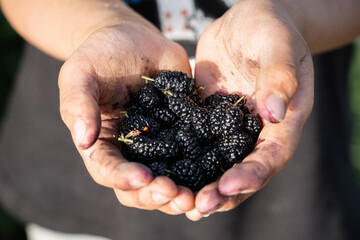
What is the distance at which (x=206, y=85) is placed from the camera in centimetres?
220

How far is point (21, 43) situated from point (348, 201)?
3895 mm

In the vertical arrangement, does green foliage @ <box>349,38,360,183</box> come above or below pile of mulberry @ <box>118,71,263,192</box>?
below

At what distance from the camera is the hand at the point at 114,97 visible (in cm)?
134

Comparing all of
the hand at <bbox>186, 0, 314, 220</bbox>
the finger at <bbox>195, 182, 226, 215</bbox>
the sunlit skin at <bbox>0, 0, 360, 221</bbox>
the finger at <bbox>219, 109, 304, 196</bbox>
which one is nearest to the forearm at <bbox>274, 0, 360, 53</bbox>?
the sunlit skin at <bbox>0, 0, 360, 221</bbox>

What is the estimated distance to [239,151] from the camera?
1.68 m

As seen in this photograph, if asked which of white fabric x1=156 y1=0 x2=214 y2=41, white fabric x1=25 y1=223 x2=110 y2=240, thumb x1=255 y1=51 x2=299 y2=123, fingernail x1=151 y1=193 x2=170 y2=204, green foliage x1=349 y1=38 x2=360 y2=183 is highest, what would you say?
thumb x1=255 y1=51 x2=299 y2=123

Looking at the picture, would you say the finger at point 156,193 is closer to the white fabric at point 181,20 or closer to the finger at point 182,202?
the finger at point 182,202

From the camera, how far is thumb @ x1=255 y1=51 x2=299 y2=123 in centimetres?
134

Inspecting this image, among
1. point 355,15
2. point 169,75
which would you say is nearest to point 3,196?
point 169,75

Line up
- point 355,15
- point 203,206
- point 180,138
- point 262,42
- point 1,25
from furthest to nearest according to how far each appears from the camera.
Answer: point 1,25 → point 355,15 → point 180,138 → point 262,42 → point 203,206

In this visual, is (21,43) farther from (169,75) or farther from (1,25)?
(169,75)

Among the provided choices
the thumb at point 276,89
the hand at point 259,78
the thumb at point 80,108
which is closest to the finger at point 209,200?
the hand at point 259,78

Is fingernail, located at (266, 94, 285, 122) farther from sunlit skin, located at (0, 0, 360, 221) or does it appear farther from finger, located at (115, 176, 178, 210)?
finger, located at (115, 176, 178, 210)

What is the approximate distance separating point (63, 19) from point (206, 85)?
1168 millimetres
